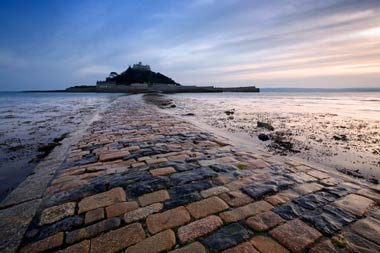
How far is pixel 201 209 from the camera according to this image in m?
2.12

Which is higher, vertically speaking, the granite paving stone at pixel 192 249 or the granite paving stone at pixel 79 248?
the granite paving stone at pixel 79 248

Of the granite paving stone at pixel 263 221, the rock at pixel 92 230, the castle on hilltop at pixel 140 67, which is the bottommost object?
the granite paving stone at pixel 263 221

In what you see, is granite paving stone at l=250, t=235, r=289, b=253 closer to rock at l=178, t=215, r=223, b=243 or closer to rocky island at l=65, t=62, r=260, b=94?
rock at l=178, t=215, r=223, b=243

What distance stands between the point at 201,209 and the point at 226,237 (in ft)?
1.47

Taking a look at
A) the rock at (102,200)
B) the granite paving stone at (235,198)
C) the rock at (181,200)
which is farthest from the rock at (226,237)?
the rock at (102,200)

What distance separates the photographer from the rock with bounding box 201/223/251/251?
1.64 meters

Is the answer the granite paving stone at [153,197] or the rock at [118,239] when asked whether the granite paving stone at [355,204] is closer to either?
the granite paving stone at [153,197]

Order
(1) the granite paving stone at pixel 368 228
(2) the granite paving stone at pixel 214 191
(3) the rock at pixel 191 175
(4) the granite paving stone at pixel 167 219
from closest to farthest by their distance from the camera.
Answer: (1) the granite paving stone at pixel 368 228, (4) the granite paving stone at pixel 167 219, (2) the granite paving stone at pixel 214 191, (3) the rock at pixel 191 175

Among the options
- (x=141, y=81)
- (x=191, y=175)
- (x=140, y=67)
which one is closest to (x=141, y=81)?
(x=141, y=81)

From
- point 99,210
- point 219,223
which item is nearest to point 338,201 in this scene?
point 219,223

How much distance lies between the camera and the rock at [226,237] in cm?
164

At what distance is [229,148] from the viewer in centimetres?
450

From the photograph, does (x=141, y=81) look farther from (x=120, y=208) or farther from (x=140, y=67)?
(x=120, y=208)

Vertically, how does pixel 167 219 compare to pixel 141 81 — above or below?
below
